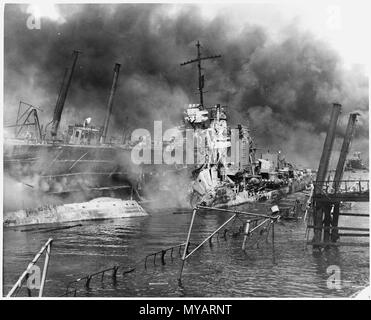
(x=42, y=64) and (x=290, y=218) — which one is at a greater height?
(x=42, y=64)

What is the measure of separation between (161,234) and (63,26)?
20.6 meters

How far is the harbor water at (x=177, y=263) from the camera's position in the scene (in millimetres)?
21859

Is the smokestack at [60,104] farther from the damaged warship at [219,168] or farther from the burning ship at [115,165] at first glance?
the damaged warship at [219,168]

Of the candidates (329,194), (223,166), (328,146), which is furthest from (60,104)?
(223,166)

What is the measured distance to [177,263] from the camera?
28.3 metres

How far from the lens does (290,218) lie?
52344 mm

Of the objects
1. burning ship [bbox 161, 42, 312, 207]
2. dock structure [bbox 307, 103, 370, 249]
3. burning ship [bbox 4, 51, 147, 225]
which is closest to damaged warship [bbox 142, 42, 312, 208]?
burning ship [bbox 161, 42, 312, 207]

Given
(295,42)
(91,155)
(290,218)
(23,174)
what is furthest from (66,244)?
(290,218)

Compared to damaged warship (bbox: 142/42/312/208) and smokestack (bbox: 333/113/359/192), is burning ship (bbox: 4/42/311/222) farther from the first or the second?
smokestack (bbox: 333/113/359/192)

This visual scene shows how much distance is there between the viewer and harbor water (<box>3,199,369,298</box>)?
21859mm

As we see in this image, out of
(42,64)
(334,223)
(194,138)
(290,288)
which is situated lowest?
(290,288)

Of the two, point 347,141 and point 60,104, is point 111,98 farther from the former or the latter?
point 347,141
